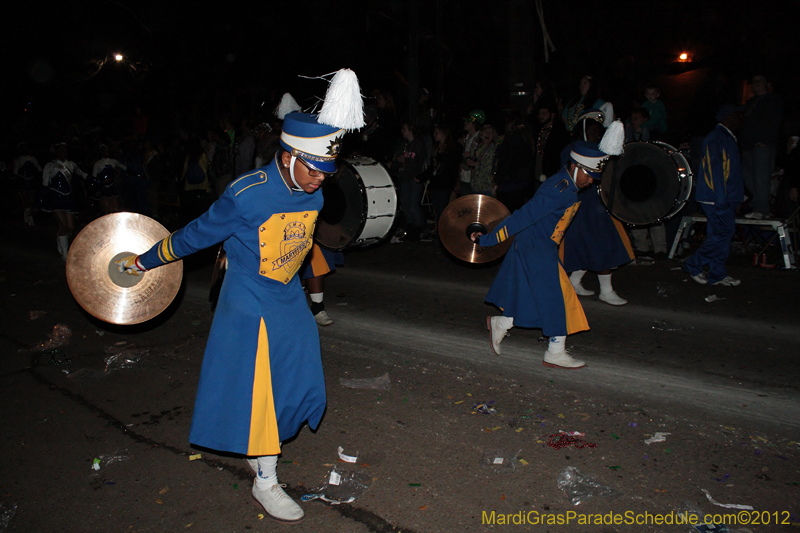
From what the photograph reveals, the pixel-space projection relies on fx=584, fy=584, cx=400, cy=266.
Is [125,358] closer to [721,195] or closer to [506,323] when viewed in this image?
[506,323]

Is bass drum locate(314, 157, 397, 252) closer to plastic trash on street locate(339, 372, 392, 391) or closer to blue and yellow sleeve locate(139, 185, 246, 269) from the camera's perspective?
plastic trash on street locate(339, 372, 392, 391)

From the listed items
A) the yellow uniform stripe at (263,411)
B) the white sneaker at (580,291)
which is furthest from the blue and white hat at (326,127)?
the white sneaker at (580,291)

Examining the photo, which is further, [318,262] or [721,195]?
[721,195]

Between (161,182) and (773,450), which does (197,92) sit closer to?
(161,182)

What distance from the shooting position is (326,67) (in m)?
20.7

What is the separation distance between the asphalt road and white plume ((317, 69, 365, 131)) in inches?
79.1

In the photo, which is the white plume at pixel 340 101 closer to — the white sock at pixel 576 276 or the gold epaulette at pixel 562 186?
the gold epaulette at pixel 562 186

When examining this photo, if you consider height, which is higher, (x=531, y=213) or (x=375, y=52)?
(x=375, y=52)

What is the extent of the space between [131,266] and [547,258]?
9.97 feet

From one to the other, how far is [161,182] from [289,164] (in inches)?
566

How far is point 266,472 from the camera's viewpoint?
3.07m

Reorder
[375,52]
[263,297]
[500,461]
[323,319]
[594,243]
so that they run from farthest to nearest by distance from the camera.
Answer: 1. [375,52]
2. [594,243]
3. [323,319]
4. [500,461]
5. [263,297]

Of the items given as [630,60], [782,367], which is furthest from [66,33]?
[782,367]

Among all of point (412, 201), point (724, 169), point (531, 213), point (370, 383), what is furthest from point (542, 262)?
point (412, 201)
